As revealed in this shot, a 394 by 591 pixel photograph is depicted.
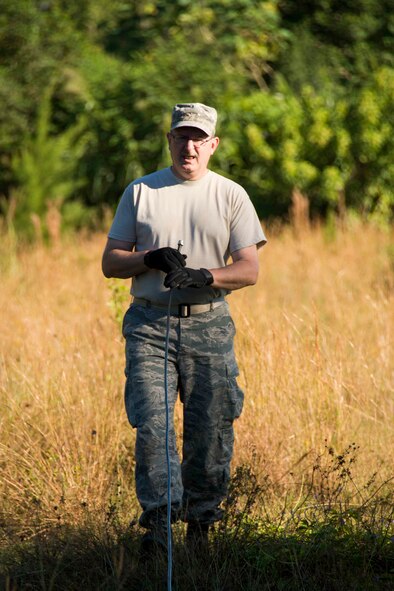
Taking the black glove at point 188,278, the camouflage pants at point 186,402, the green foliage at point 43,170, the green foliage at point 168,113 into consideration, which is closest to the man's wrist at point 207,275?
the black glove at point 188,278

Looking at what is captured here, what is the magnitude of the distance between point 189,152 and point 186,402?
1.13 meters

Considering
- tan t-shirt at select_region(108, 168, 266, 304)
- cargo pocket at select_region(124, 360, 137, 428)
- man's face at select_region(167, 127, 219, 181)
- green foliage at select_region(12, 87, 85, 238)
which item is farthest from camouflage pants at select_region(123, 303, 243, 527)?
green foliage at select_region(12, 87, 85, 238)

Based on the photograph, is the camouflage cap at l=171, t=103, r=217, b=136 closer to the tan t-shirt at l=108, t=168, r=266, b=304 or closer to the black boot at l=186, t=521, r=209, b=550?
the tan t-shirt at l=108, t=168, r=266, b=304

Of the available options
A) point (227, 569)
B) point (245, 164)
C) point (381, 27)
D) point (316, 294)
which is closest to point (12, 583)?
point (227, 569)

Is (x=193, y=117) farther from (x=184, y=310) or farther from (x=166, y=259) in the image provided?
(x=184, y=310)

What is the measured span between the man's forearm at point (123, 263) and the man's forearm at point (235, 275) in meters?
0.31

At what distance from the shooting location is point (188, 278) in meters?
4.05

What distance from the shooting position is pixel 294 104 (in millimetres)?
16062

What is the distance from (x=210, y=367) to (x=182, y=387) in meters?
0.17

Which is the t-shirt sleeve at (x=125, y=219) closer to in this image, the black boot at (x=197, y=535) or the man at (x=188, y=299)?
the man at (x=188, y=299)

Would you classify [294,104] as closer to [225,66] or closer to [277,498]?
[225,66]

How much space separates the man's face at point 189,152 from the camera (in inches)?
171

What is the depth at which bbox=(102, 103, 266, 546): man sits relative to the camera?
430 cm

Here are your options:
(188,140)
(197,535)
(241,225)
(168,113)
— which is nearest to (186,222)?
(241,225)
